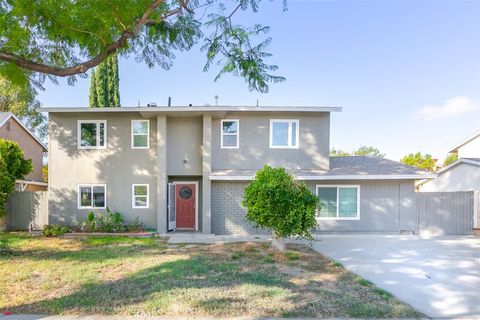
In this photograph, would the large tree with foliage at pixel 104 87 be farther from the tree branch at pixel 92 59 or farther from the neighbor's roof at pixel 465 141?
the neighbor's roof at pixel 465 141

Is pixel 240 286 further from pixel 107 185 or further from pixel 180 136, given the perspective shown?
pixel 107 185

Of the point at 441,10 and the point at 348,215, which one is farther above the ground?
the point at 441,10

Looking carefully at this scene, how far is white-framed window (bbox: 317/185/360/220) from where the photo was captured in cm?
1308

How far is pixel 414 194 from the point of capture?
13.1 meters

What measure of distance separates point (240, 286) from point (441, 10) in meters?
10.6

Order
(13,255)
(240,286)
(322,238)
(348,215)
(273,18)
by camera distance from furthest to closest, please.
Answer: (348,215)
(322,238)
(13,255)
(273,18)
(240,286)

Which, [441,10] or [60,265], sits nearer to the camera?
[60,265]

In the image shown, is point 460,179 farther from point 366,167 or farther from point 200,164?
point 200,164

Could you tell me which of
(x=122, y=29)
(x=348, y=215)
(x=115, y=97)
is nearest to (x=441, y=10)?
(x=348, y=215)

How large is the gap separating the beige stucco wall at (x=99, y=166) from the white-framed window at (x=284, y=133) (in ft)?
17.5

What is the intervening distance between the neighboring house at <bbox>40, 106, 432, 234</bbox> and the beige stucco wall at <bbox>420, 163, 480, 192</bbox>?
6.16 metres

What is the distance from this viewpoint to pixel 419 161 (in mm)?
34125

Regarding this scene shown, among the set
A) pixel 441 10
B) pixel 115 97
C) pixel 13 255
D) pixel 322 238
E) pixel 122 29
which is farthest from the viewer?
pixel 115 97

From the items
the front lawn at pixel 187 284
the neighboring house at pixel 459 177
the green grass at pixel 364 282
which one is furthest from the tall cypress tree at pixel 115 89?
the neighboring house at pixel 459 177
